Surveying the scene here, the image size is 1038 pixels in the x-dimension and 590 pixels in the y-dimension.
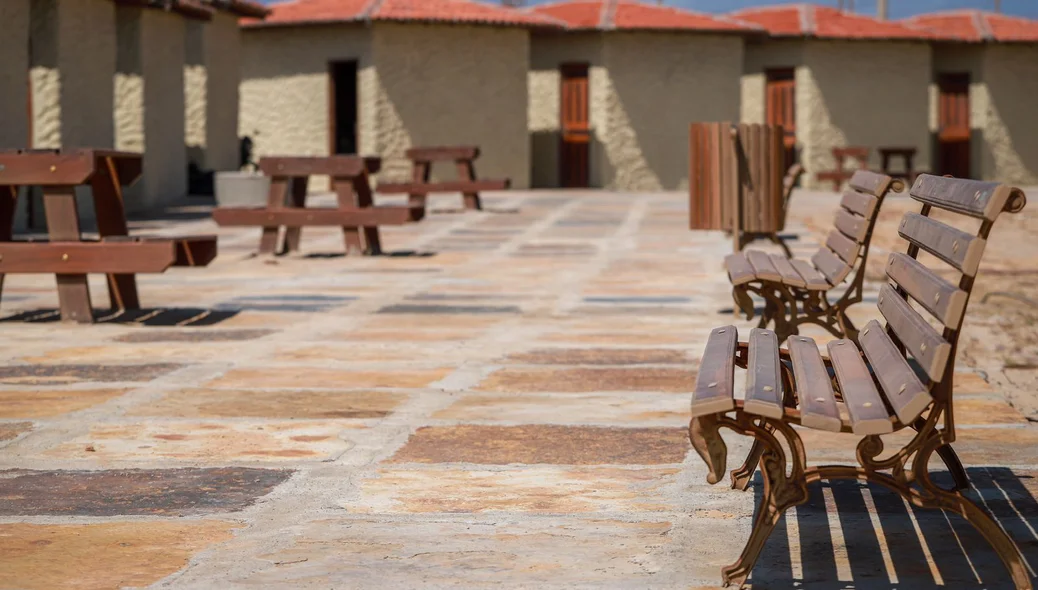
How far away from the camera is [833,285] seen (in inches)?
217

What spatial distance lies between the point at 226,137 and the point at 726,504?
1961cm

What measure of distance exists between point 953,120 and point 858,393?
1079 inches

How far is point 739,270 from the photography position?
5.80 metres

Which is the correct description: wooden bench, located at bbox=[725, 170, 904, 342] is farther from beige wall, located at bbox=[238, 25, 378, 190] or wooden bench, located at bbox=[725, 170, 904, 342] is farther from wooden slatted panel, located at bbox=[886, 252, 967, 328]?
beige wall, located at bbox=[238, 25, 378, 190]

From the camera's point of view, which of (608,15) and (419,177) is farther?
(608,15)

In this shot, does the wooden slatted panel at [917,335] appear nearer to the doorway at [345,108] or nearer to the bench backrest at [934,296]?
the bench backrest at [934,296]

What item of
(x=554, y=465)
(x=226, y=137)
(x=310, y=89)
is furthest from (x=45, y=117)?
(x=554, y=465)

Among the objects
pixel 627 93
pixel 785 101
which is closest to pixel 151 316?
pixel 627 93

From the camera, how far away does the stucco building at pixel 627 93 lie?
26.1 m

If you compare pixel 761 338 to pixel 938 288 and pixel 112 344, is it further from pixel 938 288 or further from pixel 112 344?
pixel 112 344

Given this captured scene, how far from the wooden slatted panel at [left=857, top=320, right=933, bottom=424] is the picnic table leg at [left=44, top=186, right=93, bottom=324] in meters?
4.78

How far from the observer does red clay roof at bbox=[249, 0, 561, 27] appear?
78.2ft

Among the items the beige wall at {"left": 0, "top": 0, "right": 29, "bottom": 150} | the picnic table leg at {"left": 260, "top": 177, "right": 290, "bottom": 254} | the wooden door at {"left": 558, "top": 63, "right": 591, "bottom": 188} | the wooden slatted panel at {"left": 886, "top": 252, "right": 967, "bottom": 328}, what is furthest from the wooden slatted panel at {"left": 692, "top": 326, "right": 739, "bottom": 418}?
the wooden door at {"left": 558, "top": 63, "right": 591, "bottom": 188}

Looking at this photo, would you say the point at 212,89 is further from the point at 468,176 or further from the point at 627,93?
the point at 627,93
